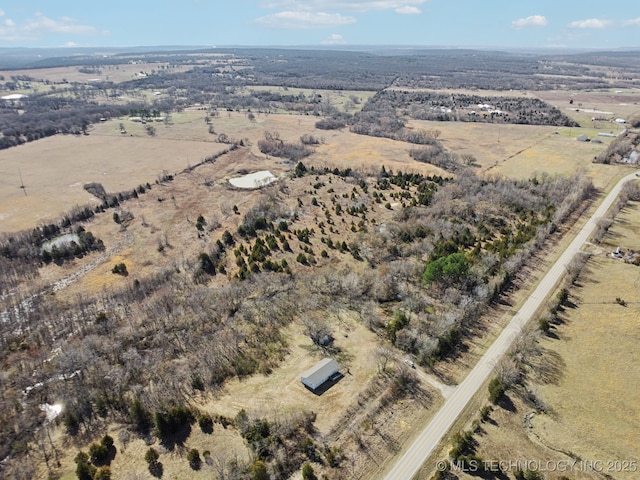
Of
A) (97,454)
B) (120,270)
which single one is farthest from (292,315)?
(120,270)

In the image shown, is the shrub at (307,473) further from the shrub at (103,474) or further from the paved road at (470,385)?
the shrub at (103,474)

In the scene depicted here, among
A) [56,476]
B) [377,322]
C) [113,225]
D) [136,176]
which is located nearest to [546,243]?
[377,322]

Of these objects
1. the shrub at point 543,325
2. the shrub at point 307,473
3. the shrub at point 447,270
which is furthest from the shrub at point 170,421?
the shrub at point 543,325

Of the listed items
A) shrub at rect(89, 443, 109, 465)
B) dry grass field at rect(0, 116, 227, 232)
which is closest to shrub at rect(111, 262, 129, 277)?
dry grass field at rect(0, 116, 227, 232)

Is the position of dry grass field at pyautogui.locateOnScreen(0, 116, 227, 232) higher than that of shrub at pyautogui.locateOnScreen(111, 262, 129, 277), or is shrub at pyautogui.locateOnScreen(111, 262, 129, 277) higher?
dry grass field at pyautogui.locateOnScreen(0, 116, 227, 232)

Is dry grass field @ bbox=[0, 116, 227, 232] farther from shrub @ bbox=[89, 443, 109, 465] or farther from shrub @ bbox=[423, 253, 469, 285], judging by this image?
shrub @ bbox=[423, 253, 469, 285]

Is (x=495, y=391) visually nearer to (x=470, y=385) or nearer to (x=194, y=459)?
(x=470, y=385)

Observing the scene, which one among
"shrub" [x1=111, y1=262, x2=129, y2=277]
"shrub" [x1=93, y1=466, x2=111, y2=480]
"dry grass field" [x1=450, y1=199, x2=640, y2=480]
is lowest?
"shrub" [x1=93, y1=466, x2=111, y2=480]
